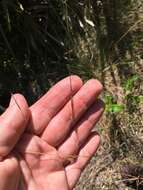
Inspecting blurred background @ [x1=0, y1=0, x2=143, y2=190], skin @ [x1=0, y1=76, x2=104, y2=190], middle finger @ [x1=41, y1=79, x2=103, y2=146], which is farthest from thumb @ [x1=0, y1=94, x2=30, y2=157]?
blurred background @ [x1=0, y1=0, x2=143, y2=190]

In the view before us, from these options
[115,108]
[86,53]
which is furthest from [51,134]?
[86,53]

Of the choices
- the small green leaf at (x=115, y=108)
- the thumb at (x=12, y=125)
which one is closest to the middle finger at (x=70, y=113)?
the thumb at (x=12, y=125)

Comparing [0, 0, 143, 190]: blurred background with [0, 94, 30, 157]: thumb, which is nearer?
[0, 94, 30, 157]: thumb

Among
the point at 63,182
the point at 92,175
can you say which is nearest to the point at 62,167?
the point at 63,182

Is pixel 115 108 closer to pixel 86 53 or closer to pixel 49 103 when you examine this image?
pixel 86 53

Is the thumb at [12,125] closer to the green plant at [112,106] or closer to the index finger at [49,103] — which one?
the index finger at [49,103]

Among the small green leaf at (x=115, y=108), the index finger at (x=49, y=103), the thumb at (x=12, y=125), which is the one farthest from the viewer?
the small green leaf at (x=115, y=108)

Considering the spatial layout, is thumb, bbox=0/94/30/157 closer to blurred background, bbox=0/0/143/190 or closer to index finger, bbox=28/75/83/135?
index finger, bbox=28/75/83/135
